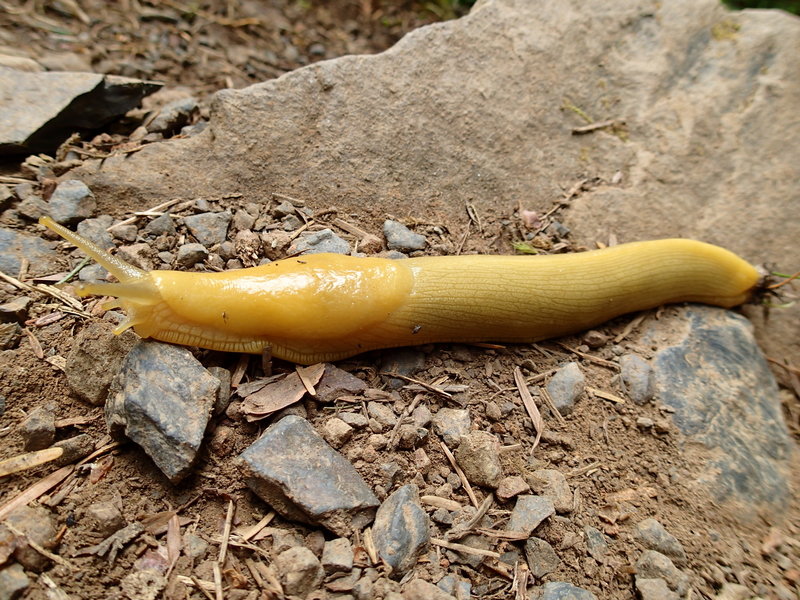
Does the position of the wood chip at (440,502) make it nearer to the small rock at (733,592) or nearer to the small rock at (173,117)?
the small rock at (733,592)

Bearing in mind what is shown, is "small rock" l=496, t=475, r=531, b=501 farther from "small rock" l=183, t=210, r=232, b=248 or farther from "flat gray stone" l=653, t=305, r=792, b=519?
"small rock" l=183, t=210, r=232, b=248

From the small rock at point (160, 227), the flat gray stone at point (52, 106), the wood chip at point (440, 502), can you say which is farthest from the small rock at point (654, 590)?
the flat gray stone at point (52, 106)

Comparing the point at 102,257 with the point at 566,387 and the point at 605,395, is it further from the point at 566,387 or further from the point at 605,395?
the point at 605,395

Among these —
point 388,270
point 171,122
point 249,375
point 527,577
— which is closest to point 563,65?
point 388,270

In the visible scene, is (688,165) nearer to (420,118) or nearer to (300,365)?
(420,118)

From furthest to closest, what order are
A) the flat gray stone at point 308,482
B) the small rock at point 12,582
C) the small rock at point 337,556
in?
the flat gray stone at point 308,482
the small rock at point 337,556
the small rock at point 12,582
